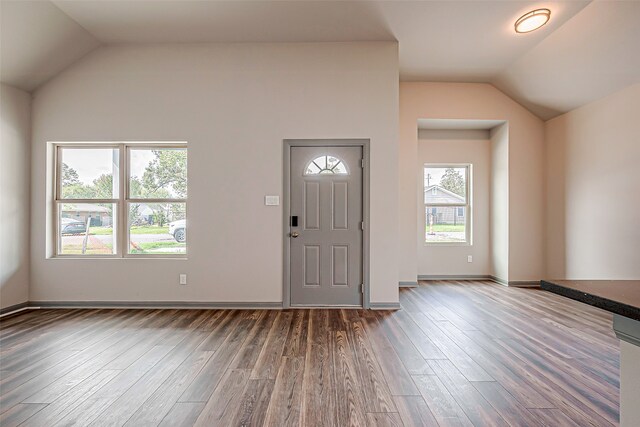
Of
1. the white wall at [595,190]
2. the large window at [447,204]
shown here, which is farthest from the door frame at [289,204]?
the white wall at [595,190]

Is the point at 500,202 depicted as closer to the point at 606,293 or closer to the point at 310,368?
the point at 310,368

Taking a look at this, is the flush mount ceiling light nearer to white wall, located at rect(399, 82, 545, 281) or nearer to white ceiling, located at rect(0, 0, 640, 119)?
white ceiling, located at rect(0, 0, 640, 119)

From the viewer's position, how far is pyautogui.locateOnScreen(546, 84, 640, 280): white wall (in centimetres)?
408

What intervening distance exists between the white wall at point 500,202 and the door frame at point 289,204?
9.25 feet

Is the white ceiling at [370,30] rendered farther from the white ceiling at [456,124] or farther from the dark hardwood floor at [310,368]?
the dark hardwood floor at [310,368]

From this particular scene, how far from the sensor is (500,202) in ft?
18.4

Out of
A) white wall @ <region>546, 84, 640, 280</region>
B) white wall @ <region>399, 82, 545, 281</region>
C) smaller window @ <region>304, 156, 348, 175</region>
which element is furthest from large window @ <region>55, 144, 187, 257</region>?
white wall @ <region>546, 84, 640, 280</region>

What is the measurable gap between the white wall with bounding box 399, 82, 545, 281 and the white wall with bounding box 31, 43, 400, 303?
4.53 feet

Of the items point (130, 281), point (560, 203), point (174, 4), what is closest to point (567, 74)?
point (560, 203)

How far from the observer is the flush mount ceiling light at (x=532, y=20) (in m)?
3.54

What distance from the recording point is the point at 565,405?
6.70ft

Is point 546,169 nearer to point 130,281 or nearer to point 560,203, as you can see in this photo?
point 560,203

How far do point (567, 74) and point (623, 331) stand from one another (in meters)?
4.63

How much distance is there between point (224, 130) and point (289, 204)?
128 centimetres
